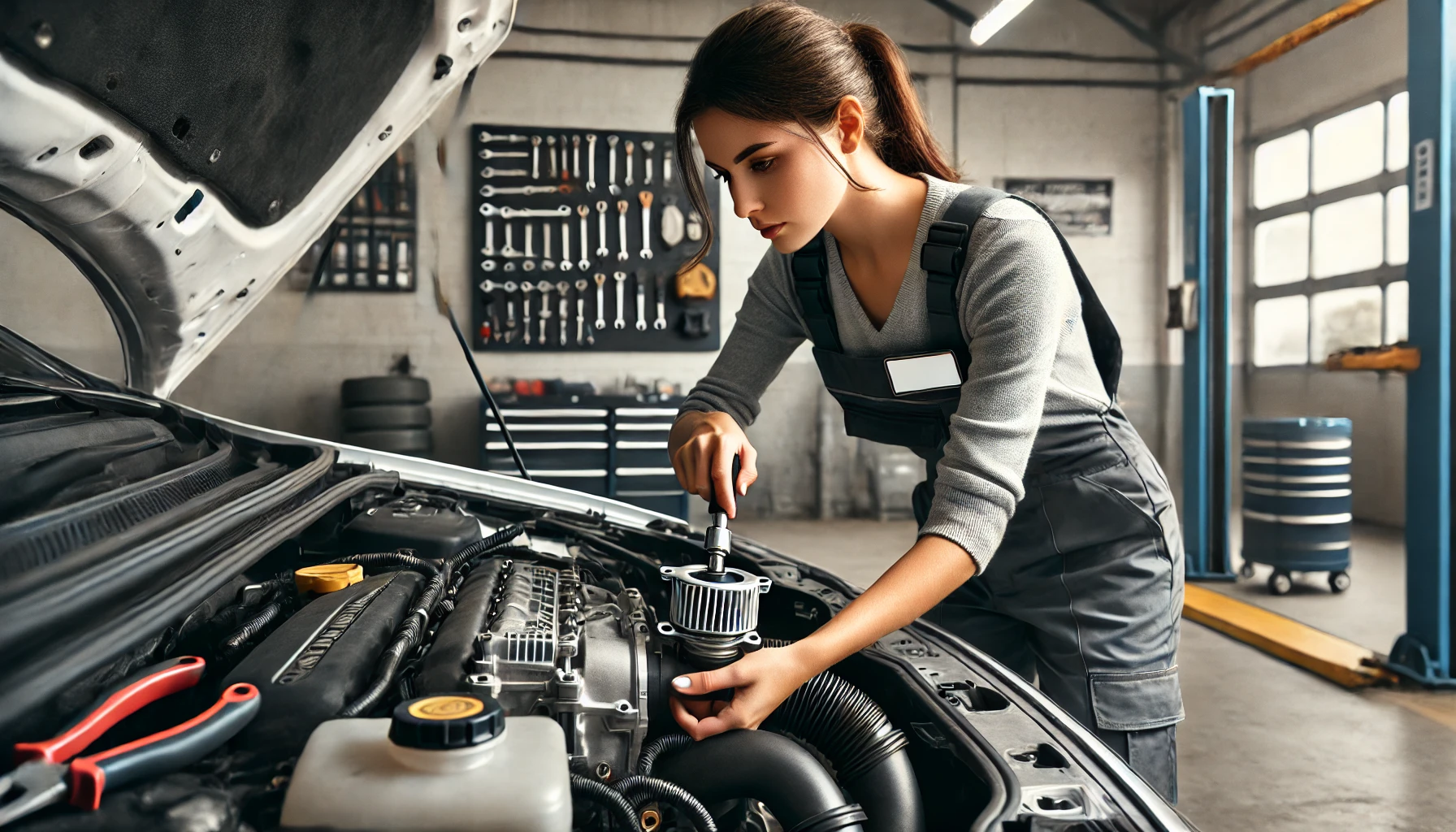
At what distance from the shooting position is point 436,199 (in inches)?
221

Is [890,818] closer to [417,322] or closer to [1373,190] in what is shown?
[417,322]

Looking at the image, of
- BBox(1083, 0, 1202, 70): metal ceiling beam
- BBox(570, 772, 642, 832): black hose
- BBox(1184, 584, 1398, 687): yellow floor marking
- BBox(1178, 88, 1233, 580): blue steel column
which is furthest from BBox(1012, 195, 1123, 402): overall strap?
BBox(1083, 0, 1202, 70): metal ceiling beam

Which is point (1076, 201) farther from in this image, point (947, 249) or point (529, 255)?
point (947, 249)

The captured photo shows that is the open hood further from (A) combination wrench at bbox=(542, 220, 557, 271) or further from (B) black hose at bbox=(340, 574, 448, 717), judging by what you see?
(A) combination wrench at bbox=(542, 220, 557, 271)

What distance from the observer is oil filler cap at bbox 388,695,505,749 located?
1.94 feet

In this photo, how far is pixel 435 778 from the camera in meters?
0.59

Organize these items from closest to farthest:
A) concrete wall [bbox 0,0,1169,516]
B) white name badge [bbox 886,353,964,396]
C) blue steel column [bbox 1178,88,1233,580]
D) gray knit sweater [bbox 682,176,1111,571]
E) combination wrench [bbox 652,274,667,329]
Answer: gray knit sweater [bbox 682,176,1111,571]
white name badge [bbox 886,353,964,396]
blue steel column [bbox 1178,88,1233,580]
concrete wall [bbox 0,0,1169,516]
combination wrench [bbox 652,274,667,329]

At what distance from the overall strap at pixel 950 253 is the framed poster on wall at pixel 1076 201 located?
5.78m

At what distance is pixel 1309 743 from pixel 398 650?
2633 mm

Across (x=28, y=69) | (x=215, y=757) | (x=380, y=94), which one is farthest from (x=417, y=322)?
(x=215, y=757)

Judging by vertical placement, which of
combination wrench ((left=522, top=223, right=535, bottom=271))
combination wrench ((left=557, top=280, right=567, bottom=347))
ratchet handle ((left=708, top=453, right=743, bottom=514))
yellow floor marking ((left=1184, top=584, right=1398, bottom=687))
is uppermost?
combination wrench ((left=522, top=223, right=535, bottom=271))

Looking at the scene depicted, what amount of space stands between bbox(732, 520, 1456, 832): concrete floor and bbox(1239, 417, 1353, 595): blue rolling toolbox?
0.80ft

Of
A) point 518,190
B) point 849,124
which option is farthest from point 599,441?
point 849,124

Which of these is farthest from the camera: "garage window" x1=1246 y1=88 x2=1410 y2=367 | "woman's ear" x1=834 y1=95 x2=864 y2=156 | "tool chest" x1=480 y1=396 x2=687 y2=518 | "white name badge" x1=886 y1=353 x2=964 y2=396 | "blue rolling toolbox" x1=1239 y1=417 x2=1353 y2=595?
"garage window" x1=1246 y1=88 x2=1410 y2=367
